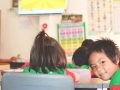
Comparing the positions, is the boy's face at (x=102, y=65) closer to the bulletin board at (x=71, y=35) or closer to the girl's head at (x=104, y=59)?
the girl's head at (x=104, y=59)

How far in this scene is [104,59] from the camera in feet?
4.41

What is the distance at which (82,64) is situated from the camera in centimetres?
256

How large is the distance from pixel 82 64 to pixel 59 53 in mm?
877

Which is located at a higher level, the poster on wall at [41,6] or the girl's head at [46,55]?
the poster on wall at [41,6]

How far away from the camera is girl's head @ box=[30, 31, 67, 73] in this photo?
5.54 ft

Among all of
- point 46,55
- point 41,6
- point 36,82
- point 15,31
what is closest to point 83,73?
point 46,55

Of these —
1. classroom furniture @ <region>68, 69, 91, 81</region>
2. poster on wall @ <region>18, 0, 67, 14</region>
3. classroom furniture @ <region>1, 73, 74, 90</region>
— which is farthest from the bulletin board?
classroom furniture @ <region>1, 73, 74, 90</region>

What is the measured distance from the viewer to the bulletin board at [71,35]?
143 inches

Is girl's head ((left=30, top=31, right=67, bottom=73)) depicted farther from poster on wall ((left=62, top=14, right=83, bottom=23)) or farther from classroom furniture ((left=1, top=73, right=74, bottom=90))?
poster on wall ((left=62, top=14, right=83, bottom=23))

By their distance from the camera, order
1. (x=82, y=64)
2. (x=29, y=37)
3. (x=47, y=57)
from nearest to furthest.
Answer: (x=47, y=57), (x=82, y=64), (x=29, y=37)

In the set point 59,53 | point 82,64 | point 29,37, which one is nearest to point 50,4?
point 29,37

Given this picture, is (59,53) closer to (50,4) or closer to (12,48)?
(50,4)

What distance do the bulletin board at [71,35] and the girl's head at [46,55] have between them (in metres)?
1.92

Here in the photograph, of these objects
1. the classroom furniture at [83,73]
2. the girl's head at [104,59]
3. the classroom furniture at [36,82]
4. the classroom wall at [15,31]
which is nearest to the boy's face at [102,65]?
the girl's head at [104,59]
